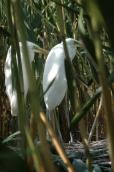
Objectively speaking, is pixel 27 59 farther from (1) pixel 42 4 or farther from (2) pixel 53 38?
(2) pixel 53 38

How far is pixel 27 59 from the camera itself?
0.32m

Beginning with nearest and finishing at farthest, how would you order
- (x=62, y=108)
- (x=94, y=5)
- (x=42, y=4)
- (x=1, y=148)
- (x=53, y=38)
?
(x=94, y=5) < (x=1, y=148) < (x=42, y=4) < (x=53, y=38) < (x=62, y=108)

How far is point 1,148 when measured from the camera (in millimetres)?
384

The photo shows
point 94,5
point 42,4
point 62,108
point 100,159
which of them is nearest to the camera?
point 94,5

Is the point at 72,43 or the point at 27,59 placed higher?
the point at 72,43

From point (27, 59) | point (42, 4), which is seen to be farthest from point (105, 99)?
point (42, 4)

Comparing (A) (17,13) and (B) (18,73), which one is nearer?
(A) (17,13)

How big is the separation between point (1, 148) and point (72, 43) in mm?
433

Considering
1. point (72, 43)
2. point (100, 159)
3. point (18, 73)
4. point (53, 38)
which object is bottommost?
point (100, 159)

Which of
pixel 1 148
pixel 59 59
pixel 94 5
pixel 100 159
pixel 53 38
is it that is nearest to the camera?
pixel 94 5

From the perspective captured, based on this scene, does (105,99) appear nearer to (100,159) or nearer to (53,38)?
(100,159)

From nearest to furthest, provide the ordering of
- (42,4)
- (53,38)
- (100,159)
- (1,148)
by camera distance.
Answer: (1,148) < (100,159) < (42,4) < (53,38)

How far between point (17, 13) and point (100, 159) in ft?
2.96

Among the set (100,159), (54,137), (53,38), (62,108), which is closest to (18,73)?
(54,137)
